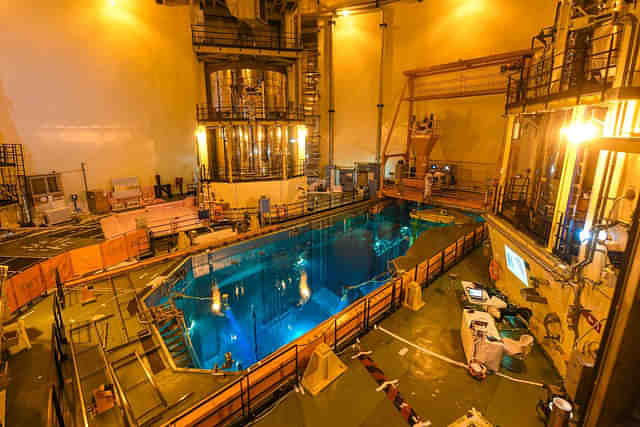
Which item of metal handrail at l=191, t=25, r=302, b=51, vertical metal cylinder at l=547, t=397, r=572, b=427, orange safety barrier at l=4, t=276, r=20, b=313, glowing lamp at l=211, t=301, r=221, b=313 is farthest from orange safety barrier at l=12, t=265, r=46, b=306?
metal handrail at l=191, t=25, r=302, b=51

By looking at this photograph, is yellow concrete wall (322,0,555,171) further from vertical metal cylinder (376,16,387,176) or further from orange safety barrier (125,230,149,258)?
orange safety barrier (125,230,149,258)

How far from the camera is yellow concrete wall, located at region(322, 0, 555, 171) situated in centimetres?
1350

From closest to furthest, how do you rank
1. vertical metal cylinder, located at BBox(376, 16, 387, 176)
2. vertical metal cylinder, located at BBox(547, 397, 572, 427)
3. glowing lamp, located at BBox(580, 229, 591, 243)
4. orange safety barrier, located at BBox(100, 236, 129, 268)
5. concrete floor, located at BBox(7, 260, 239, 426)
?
1. vertical metal cylinder, located at BBox(547, 397, 572, 427)
2. glowing lamp, located at BBox(580, 229, 591, 243)
3. concrete floor, located at BBox(7, 260, 239, 426)
4. orange safety barrier, located at BBox(100, 236, 129, 268)
5. vertical metal cylinder, located at BBox(376, 16, 387, 176)

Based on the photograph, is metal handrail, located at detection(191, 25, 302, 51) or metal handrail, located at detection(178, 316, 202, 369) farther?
metal handrail, located at detection(191, 25, 302, 51)

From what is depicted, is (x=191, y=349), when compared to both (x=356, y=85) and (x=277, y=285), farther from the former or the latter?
(x=356, y=85)

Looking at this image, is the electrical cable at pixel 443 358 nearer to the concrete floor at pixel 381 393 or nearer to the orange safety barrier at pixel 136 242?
the concrete floor at pixel 381 393

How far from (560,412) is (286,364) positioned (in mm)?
3765

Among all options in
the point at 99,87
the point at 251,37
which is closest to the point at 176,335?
the point at 99,87

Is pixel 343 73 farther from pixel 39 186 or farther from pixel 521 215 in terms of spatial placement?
pixel 39 186

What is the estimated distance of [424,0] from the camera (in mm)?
15461

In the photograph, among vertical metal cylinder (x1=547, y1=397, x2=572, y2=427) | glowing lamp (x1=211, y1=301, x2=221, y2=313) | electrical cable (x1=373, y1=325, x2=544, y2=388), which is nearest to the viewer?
vertical metal cylinder (x1=547, y1=397, x2=572, y2=427)

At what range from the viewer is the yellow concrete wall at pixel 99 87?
11.5 metres

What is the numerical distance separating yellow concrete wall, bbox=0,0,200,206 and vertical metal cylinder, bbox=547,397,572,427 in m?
16.1

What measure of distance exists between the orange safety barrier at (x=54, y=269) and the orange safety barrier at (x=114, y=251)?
2.64ft
